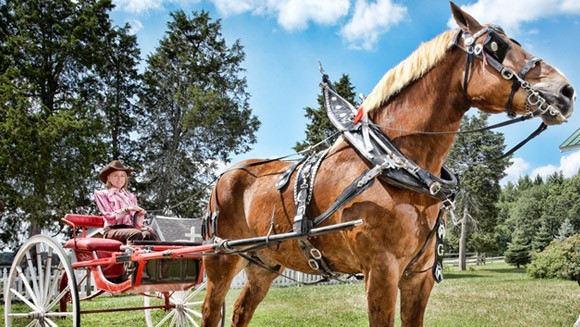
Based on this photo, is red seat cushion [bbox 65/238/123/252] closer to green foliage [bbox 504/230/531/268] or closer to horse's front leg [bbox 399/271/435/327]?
horse's front leg [bbox 399/271/435/327]

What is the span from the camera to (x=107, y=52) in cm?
2614

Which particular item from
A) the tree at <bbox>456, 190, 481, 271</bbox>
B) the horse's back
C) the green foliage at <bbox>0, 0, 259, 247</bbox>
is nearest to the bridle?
the horse's back

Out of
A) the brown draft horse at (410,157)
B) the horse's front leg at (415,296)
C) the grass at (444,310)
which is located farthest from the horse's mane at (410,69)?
the grass at (444,310)

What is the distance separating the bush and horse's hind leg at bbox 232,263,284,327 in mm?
16034

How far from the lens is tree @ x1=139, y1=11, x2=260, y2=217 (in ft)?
88.7

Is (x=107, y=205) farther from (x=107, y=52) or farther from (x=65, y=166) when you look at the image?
(x=107, y=52)

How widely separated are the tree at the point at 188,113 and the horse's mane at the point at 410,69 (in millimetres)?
23466

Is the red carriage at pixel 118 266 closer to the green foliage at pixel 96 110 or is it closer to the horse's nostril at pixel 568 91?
the horse's nostril at pixel 568 91

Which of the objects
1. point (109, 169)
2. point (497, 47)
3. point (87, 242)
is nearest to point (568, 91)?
point (497, 47)

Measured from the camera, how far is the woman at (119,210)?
5.30m

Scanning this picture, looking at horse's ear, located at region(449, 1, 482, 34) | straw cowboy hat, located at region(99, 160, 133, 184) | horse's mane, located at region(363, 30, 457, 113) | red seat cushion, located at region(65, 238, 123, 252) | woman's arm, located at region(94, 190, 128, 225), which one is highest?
horse's ear, located at region(449, 1, 482, 34)

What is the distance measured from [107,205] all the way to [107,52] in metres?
23.0

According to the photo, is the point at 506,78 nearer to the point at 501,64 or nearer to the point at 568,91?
the point at 501,64

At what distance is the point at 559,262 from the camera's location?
59.8 feet
